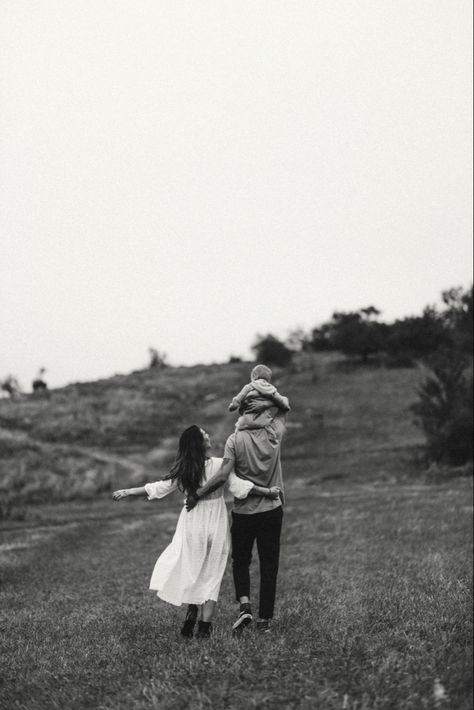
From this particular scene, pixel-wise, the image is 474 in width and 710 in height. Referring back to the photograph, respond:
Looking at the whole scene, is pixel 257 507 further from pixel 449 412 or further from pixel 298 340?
pixel 298 340

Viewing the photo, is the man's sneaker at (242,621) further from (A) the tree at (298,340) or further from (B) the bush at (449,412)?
(A) the tree at (298,340)

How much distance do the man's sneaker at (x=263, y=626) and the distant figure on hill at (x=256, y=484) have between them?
0.03m

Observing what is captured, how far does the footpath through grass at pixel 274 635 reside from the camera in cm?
515

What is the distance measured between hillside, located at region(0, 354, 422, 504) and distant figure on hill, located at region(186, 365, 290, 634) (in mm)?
33354

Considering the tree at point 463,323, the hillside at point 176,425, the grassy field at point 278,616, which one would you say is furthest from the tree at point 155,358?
the grassy field at point 278,616

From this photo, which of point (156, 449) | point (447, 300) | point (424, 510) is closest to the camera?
point (424, 510)

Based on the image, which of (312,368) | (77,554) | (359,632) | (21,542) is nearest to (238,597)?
(359,632)

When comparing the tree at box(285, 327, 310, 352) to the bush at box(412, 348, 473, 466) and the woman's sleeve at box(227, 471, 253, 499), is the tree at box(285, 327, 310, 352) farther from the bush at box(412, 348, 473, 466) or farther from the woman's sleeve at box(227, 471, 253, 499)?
the woman's sleeve at box(227, 471, 253, 499)

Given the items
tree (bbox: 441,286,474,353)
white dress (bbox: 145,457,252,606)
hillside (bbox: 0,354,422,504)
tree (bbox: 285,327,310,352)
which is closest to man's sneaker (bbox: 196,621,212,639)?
white dress (bbox: 145,457,252,606)

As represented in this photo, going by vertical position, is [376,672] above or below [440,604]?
above

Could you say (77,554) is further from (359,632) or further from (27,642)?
(359,632)

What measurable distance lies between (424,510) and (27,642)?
1761 cm

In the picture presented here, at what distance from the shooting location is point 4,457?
158 feet

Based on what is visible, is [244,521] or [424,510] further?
[424,510]
